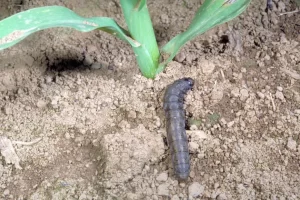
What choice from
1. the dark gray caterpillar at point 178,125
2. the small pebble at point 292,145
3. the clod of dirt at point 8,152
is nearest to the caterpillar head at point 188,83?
the dark gray caterpillar at point 178,125

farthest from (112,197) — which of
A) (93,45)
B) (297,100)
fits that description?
(297,100)

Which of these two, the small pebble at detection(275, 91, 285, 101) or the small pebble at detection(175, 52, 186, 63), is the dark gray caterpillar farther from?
the small pebble at detection(275, 91, 285, 101)

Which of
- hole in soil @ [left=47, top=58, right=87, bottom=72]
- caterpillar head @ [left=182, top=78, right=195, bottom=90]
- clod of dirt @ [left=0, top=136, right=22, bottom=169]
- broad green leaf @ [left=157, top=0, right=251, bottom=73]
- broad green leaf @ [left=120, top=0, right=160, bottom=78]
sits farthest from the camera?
hole in soil @ [left=47, top=58, right=87, bottom=72]

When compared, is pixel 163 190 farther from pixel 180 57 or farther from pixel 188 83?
pixel 180 57

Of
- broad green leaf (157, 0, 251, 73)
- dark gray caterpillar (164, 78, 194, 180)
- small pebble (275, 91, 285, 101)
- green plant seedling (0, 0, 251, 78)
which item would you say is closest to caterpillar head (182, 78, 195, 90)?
dark gray caterpillar (164, 78, 194, 180)

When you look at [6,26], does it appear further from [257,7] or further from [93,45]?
[257,7]

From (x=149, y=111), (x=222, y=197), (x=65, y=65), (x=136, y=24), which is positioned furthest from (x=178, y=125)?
(x=65, y=65)
